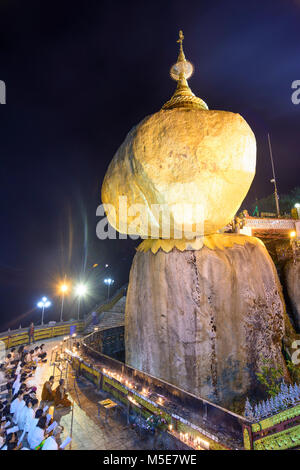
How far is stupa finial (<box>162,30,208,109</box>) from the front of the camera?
9.67 meters

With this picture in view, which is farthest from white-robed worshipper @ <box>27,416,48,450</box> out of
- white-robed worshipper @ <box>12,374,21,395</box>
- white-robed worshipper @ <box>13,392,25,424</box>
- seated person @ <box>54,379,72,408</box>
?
white-robed worshipper @ <box>12,374,21,395</box>

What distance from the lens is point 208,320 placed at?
8156 millimetres

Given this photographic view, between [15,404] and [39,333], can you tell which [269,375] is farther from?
[39,333]

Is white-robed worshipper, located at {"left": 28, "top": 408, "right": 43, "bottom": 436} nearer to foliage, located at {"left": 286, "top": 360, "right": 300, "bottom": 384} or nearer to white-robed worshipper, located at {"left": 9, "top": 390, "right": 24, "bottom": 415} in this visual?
white-robed worshipper, located at {"left": 9, "top": 390, "right": 24, "bottom": 415}

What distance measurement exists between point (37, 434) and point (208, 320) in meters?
5.85

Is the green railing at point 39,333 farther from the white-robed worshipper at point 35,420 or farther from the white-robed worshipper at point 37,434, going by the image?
the white-robed worshipper at point 37,434

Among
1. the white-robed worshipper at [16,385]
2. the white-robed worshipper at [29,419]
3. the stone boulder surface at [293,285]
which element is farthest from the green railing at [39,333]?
the stone boulder surface at [293,285]

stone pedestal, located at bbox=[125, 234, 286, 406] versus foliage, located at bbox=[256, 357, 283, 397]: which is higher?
stone pedestal, located at bbox=[125, 234, 286, 406]

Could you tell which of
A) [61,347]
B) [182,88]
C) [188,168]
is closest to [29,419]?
[61,347]

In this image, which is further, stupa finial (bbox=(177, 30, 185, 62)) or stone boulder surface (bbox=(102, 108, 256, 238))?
stupa finial (bbox=(177, 30, 185, 62))

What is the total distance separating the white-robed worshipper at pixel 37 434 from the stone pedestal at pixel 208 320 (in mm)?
3841

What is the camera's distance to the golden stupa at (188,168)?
7.65m

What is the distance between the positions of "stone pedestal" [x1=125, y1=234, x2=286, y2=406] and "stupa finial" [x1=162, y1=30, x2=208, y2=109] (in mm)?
5700

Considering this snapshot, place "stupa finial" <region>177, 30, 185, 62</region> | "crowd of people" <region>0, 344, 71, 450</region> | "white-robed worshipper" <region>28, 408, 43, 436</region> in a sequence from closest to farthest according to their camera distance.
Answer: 1. "crowd of people" <region>0, 344, 71, 450</region>
2. "white-robed worshipper" <region>28, 408, 43, 436</region>
3. "stupa finial" <region>177, 30, 185, 62</region>
